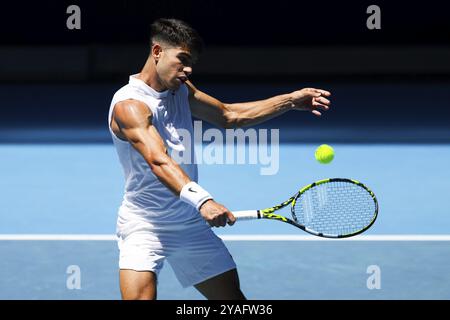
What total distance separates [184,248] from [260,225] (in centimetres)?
344

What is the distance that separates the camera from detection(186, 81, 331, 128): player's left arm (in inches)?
229

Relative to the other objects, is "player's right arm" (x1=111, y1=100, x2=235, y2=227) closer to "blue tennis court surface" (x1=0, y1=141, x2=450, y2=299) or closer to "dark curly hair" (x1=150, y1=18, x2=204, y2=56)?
"dark curly hair" (x1=150, y1=18, x2=204, y2=56)

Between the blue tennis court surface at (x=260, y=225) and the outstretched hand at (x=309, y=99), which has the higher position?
the outstretched hand at (x=309, y=99)

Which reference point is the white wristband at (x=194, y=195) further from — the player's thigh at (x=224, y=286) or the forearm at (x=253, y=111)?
the forearm at (x=253, y=111)

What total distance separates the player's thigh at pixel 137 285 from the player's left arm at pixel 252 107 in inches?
41.8

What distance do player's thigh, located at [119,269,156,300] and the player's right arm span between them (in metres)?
0.47

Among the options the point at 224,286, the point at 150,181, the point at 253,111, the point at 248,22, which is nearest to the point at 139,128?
the point at 150,181

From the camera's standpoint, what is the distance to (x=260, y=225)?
28.8 feet

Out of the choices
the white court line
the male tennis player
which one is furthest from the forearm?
the white court line

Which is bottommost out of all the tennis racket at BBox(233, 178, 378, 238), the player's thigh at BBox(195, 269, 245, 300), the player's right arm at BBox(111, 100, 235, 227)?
the player's thigh at BBox(195, 269, 245, 300)

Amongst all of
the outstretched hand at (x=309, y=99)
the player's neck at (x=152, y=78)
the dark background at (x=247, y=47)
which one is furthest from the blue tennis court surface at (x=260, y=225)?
the dark background at (x=247, y=47)

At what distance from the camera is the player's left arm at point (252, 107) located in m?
5.82

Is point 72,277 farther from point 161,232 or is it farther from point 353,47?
point 353,47

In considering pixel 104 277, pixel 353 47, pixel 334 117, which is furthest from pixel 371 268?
pixel 353 47
